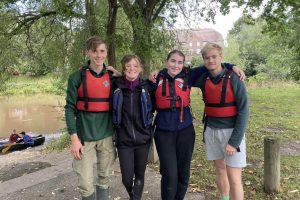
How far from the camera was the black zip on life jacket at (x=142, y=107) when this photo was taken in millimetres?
3363

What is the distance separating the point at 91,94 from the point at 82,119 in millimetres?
262

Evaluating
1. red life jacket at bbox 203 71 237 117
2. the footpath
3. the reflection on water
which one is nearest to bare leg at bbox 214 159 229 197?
red life jacket at bbox 203 71 237 117

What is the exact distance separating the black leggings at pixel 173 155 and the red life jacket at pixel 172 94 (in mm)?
196

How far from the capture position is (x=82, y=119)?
3389 mm

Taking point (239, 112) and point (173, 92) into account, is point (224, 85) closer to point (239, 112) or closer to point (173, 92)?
point (239, 112)

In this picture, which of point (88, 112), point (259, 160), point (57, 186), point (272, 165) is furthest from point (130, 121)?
point (259, 160)

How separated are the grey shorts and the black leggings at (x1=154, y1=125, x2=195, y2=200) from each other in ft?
0.60

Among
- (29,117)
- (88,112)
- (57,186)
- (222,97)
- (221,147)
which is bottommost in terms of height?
(29,117)

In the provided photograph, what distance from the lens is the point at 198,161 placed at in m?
5.81

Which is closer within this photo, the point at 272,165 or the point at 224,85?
the point at 224,85

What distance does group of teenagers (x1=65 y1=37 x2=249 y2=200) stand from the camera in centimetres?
334

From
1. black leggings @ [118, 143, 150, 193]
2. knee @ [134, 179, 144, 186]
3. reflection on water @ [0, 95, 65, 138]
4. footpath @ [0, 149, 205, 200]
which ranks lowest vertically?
reflection on water @ [0, 95, 65, 138]

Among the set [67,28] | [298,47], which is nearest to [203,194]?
[67,28]

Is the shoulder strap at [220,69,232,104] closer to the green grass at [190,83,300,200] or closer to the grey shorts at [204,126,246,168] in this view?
the grey shorts at [204,126,246,168]
